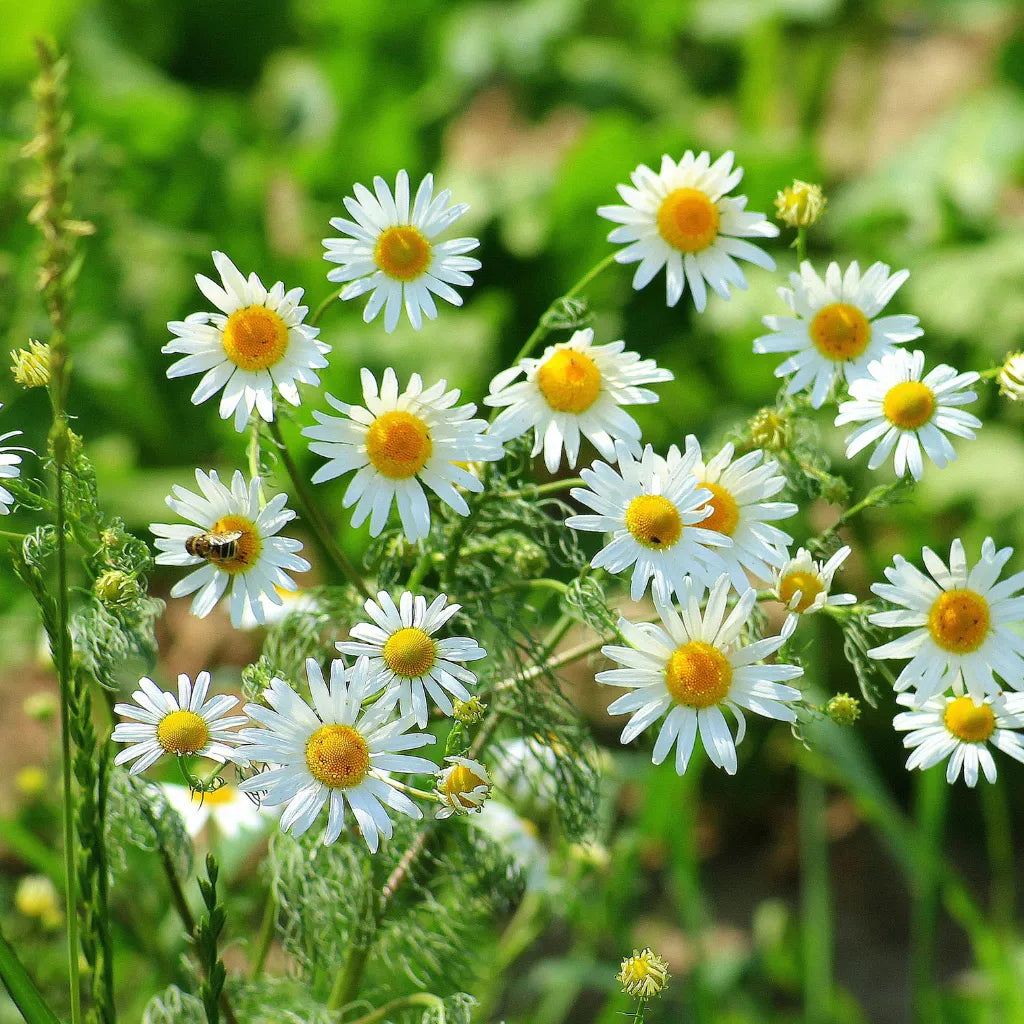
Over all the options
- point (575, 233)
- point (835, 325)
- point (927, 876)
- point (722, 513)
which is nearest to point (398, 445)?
point (722, 513)

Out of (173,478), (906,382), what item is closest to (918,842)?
(906,382)

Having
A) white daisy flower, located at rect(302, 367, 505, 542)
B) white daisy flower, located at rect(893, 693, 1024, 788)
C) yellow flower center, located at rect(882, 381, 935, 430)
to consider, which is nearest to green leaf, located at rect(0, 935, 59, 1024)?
white daisy flower, located at rect(302, 367, 505, 542)

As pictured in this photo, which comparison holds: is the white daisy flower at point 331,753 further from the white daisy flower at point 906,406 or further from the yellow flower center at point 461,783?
the white daisy flower at point 906,406

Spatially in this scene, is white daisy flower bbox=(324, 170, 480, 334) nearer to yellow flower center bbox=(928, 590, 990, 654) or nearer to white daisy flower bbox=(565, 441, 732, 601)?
white daisy flower bbox=(565, 441, 732, 601)

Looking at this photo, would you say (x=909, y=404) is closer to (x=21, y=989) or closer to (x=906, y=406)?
A: (x=906, y=406)

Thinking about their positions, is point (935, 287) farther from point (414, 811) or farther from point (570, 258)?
point (414, 811)

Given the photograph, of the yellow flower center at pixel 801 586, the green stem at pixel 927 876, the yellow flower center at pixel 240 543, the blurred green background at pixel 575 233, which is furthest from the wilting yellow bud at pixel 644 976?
the green stem at pixel 927 876

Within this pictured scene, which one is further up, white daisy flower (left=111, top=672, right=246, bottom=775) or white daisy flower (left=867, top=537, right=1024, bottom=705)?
white daisy flower (left=867, top=537, right=1024, bottom=705)
